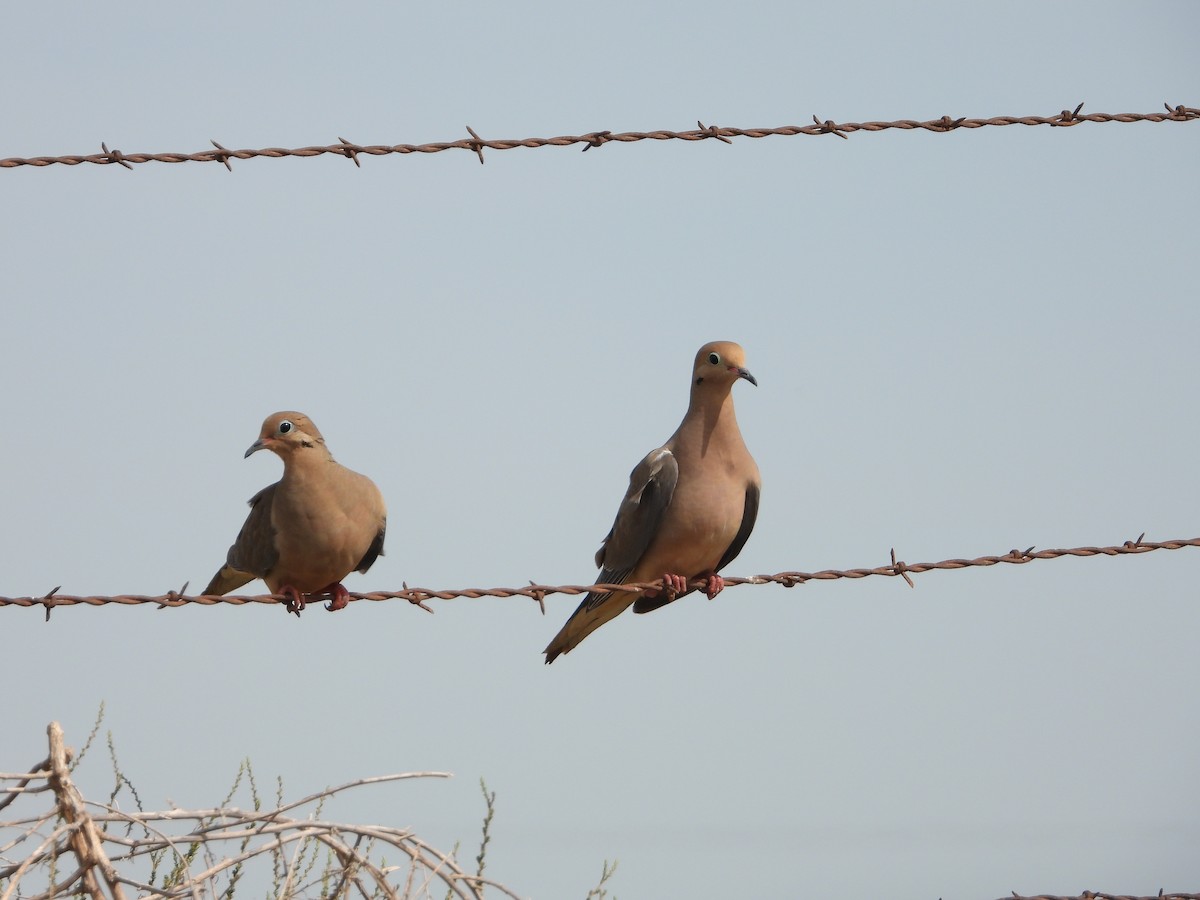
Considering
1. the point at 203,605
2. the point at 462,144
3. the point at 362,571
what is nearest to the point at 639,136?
the point at 462,144

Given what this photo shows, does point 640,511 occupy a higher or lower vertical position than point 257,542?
higher

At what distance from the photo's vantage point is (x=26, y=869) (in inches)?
137

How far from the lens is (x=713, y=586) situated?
6430 mm

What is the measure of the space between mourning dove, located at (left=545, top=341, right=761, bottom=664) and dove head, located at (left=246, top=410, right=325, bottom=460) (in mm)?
1295

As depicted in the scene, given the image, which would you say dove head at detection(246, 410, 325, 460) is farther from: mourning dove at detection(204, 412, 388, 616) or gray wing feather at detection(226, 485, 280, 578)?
gray wing feather at detection(226, 485, 280, 578)

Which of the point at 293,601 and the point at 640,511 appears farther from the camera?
the point at 640,511

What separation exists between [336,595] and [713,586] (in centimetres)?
148

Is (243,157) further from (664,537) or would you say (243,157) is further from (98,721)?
(664,537)

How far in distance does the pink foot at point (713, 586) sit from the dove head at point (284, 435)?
167 cm

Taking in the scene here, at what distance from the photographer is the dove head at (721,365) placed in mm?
6189

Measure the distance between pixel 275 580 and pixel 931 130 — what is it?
114 inches

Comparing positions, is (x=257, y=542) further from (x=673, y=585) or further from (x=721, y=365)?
(x=721, y=365)

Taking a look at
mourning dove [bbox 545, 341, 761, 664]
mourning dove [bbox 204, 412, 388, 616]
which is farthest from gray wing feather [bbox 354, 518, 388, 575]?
mourning dove [bbox 545, 341, 761, 664]

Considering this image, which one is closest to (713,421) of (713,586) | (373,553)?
(713,586)
